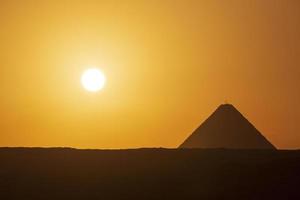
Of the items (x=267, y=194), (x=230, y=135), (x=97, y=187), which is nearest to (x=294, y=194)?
(x=267, y=194)

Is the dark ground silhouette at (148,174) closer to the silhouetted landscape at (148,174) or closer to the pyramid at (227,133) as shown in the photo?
the silhouetted landscape at (148,174)

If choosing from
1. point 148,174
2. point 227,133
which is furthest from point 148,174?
point 227,133

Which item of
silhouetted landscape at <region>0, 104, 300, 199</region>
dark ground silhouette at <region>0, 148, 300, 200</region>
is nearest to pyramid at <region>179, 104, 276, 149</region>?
silhouetted landscape at <region>0, 104, 300, 199</region>

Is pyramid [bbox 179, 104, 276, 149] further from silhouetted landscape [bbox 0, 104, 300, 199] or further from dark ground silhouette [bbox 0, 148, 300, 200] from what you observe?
dark ground silhouette [bbox 0, 148, 300, 200]

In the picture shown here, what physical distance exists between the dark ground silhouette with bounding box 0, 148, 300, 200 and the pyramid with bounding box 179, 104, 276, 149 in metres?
29.3

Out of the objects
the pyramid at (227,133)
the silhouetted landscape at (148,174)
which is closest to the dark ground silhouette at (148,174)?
the silhouetted landscape at (148,174)

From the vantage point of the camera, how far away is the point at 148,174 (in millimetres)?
23047

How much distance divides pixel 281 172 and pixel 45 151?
9042 millimetres

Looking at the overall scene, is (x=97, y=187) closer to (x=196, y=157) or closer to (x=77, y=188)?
(x=77, y=188)

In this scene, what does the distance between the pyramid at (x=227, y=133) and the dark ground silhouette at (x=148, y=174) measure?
1152 inches

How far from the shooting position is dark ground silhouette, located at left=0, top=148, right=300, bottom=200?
21.4m

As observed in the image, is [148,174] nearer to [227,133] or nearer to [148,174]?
[148,174]

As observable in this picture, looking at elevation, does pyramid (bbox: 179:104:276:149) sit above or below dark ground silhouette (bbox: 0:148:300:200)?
above

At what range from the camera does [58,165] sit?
79.2ft
